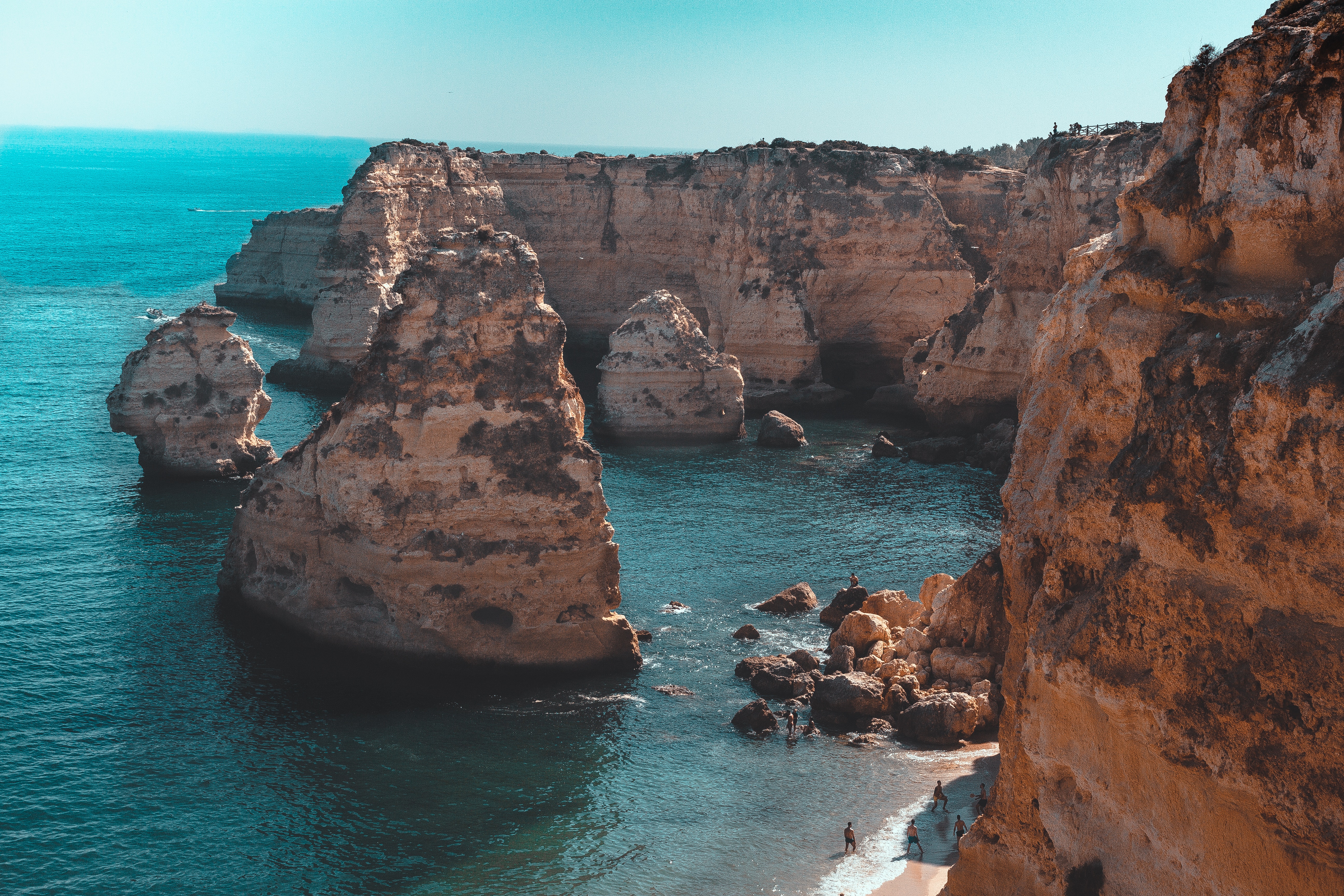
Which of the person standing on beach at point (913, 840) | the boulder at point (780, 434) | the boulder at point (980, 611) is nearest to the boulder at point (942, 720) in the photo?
the boulder at point (980, 611)

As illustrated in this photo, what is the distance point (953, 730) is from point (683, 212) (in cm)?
5699

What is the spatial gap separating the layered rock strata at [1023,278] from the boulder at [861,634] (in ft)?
74.7

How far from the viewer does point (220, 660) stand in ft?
107

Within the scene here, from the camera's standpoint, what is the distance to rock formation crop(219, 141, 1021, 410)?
69312 mm

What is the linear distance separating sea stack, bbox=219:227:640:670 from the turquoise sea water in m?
1.30

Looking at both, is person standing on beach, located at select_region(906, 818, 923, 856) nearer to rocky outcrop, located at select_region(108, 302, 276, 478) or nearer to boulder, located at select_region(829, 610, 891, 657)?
boulder, located at select_region(829, 610, 891, 657)

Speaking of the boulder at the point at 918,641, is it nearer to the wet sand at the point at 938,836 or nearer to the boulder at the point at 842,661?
the boulder at the point at 842,661

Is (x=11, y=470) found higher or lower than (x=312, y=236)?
lower

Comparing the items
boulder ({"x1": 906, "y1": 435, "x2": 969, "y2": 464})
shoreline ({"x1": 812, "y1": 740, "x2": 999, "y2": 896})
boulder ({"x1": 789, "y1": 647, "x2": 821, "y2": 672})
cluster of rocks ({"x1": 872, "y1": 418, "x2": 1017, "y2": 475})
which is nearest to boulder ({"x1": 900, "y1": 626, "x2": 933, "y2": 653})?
boulder ({"x1": 789, "y1": 647, "x2": 821, "y2": 672})

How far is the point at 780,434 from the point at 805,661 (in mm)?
27124

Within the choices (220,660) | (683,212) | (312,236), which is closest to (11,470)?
(220,660)

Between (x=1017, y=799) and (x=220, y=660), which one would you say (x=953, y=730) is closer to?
(x=1017, y=799)

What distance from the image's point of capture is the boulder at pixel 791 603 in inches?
1476

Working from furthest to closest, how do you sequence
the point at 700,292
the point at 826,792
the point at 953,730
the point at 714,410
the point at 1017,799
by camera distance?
the point at 700,292, the point at 714,410, the point at 953,730, the point at 826,792, the point at 1017,799
